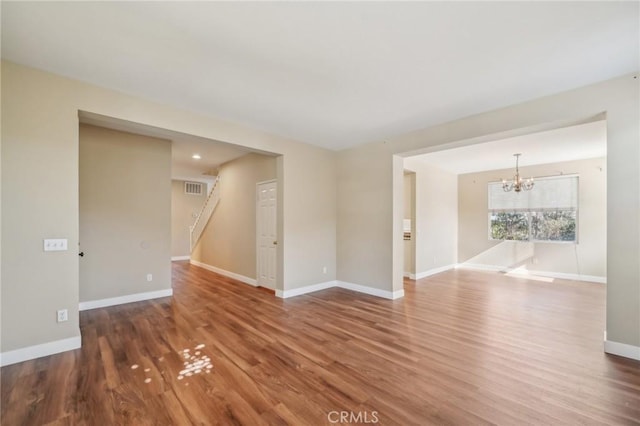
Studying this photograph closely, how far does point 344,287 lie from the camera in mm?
5504

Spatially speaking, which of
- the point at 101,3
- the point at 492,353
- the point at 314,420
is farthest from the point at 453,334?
the point at 101,3

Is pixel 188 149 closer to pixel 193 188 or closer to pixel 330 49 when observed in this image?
pixel 330 49

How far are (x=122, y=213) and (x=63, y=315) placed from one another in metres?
2.07

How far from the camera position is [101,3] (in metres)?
1.83

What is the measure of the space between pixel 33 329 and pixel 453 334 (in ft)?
14.9

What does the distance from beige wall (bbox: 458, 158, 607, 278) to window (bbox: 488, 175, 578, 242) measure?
0.48 feet

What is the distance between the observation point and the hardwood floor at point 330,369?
1.91 meters

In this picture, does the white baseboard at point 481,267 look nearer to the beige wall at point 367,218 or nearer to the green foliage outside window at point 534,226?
the green foliage outside window at point 534,226

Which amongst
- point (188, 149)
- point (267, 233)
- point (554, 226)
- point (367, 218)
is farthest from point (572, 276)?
point (188, 149)

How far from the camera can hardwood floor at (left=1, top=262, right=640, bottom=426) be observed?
1912 millimetres

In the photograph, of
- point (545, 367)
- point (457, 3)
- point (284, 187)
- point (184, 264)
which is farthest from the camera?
point (184, 264)

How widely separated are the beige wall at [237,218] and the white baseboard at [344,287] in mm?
1210

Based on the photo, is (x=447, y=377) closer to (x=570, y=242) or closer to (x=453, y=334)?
(x=453, y=334)

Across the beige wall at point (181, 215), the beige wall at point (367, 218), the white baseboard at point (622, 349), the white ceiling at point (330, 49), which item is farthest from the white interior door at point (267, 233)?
the beige wall at point (181, 215)
